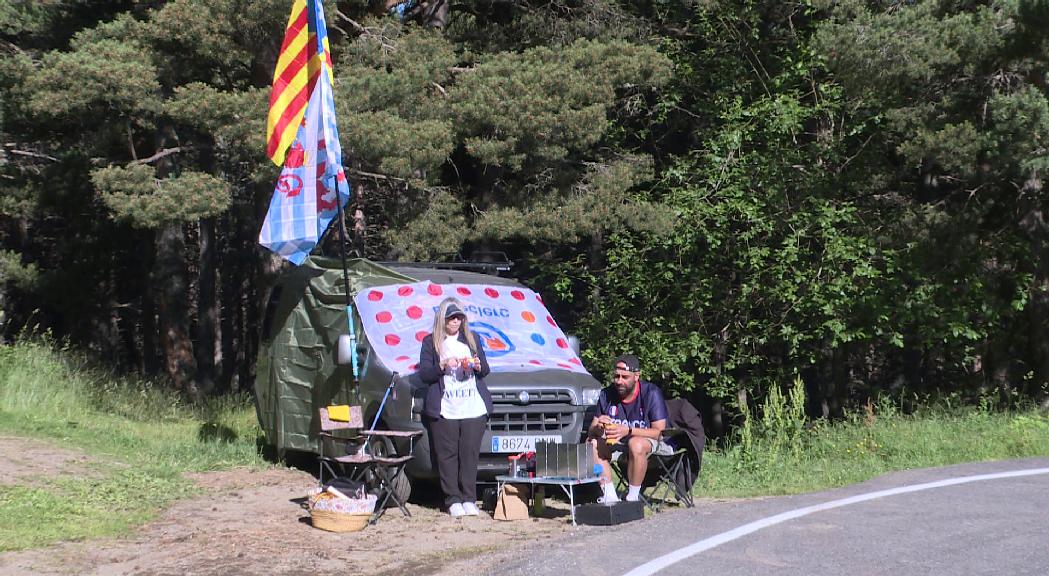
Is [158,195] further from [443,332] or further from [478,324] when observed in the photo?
[443,332]

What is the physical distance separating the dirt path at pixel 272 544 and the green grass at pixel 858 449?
223cm

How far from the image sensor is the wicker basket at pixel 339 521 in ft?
29.2

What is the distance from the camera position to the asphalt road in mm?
6594

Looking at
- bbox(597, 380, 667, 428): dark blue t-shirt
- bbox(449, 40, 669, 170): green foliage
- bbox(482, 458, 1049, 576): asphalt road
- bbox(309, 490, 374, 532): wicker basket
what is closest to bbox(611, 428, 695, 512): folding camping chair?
bbox(597, 380, 667, 428): dark blue t-shirt

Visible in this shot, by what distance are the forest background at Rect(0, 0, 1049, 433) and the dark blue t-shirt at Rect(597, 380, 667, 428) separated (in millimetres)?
8889

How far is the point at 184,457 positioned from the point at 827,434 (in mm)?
7597

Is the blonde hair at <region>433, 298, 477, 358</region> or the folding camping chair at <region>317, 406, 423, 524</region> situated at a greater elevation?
the blonde hair at <region>433, 298, 477, 358</region>

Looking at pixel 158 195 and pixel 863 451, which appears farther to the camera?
pixel 158 195

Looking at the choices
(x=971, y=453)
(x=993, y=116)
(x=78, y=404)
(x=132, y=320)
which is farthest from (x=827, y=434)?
(x=132, y=320)

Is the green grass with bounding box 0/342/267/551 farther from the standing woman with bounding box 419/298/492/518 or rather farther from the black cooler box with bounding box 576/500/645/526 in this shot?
the black cooler box with bounding box 576/500/645/526

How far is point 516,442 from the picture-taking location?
1045 centimetres

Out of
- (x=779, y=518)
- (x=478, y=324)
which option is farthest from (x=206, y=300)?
(x=779, y=518)

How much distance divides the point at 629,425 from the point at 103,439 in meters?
7.15

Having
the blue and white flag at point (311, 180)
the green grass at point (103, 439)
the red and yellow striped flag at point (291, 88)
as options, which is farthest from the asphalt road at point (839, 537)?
the red and yellow striped flag at point (291, 88)
